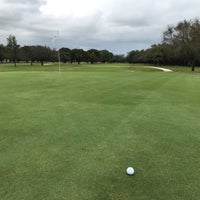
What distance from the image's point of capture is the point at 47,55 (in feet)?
294

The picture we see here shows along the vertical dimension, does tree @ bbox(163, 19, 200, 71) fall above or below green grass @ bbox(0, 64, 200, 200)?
above

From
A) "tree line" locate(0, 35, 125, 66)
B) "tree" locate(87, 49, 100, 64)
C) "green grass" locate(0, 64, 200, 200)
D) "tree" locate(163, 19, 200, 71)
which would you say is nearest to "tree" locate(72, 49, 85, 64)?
"tree line" locate(0, 35, 125, 66)

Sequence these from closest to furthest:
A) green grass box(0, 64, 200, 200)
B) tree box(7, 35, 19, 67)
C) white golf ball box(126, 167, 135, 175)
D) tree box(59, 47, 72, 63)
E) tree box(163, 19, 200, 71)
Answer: green grass box(0, 64, 200, 200) < white golf ball box(126, 167, 135, 175) < tree box(163, 19, 200, 71) < tree box(7, 35, 19, 67) < tree box(59, 47, 72, 63)

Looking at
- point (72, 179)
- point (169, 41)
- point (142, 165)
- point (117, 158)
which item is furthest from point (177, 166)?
point (169, 41)

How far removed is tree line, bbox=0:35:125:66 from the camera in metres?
76.4

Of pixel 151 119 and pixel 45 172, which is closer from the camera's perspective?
pixel 45 172

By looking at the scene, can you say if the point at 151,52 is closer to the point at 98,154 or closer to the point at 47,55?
the point at 47,55

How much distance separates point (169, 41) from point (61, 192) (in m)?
57.0

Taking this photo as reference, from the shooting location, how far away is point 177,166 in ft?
16.1

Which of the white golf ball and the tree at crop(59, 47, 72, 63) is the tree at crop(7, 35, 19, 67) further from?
the white golf ball

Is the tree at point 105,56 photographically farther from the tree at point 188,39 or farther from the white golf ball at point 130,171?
the white golf ball at point 130,171

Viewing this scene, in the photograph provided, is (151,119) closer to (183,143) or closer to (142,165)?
(183,143)

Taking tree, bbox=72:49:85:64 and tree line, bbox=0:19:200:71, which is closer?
tree line, bbox=0:19:200:71

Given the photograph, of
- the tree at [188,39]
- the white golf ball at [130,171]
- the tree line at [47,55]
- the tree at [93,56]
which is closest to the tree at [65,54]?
the tree line at [47,55]
